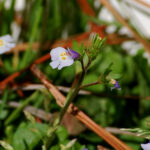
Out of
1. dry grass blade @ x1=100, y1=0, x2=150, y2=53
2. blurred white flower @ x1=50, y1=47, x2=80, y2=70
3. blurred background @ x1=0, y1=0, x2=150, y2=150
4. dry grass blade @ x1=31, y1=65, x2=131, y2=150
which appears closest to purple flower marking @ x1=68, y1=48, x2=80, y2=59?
blurred white flower @ x1=50, y1=47, x2=80, y2=70

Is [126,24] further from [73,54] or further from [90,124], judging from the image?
[73,54]

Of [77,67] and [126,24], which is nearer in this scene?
[77,67]

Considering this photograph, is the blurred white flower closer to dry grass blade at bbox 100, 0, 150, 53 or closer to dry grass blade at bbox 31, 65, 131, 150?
dry grass blade at bbox 31, 65, 131, 150

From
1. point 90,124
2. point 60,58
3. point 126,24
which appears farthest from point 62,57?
point 126,24

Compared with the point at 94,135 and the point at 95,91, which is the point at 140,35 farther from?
the point at 94,135

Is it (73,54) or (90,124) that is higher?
(73,54)

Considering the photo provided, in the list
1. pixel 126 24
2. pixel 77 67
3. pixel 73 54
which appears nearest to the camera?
pixel 73 54

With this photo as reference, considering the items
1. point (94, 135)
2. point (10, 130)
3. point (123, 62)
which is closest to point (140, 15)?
point (123, 62)
